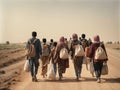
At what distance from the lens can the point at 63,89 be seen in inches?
541

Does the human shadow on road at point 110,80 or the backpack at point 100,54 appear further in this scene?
the human shadow on road at point 110,80

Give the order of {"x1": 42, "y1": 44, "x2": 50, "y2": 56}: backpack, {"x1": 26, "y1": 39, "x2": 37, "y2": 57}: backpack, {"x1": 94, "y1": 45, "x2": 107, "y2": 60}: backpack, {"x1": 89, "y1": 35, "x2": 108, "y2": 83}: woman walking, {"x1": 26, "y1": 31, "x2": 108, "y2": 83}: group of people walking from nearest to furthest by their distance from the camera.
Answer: {"x1": 94, "y1": 45, "x2": 107, "y2": 60}: backpack, {"x1": 89, "y1": 35, "x2": 108, "y2": 83}: woman walking, {"x1": 26, "y1": 31, "x2": 108, "y2": 83}: group of people walking, {"x1": 26, "y1": 39, "x2": 37, "y2": 57}: backpack, {"x1": 42, "y1": 44, "x2": 50, "y2": 56}: backpack

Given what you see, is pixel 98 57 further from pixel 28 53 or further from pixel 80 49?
pixel 28 53

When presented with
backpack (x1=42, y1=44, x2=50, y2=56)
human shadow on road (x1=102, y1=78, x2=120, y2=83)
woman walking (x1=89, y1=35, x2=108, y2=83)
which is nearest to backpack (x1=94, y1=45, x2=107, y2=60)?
woman walking (x1=89, y1=35, x2=108, y2=83)

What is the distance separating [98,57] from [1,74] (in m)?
9.68

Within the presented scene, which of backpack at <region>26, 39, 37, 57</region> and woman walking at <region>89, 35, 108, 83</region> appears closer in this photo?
woman walking at <region>89, 35, 108, 83</region>

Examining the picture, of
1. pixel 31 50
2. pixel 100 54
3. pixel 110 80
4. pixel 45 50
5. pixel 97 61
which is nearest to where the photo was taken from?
pixel 100 54

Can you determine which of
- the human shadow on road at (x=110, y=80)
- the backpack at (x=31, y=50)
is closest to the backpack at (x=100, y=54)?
the human shadow on road at (x=110, y=80)

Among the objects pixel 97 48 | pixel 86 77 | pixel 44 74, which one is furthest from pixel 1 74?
pixel 97 48

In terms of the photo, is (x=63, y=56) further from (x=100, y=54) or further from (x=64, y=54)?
(x=100, y=54)

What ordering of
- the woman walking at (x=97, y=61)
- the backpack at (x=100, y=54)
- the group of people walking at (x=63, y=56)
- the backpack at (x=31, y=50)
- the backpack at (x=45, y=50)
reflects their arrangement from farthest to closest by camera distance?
the backpack at (x=45, y=50)
the backpack at (x=31, y=50)
the group of people walking at (x=63, y=56)
the woman walking at (x=97, y=61)
the backpack at (x=100, y=54)

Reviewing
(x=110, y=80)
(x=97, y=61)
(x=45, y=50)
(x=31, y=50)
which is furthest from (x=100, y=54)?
(x=45, y=50)

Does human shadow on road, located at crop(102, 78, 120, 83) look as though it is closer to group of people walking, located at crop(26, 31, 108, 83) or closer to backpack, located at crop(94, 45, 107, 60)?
group of people walking, located at crop(26, 31, 108, 83)

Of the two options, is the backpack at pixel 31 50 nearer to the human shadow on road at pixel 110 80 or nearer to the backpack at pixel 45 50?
the backpack at pixel 45 50
